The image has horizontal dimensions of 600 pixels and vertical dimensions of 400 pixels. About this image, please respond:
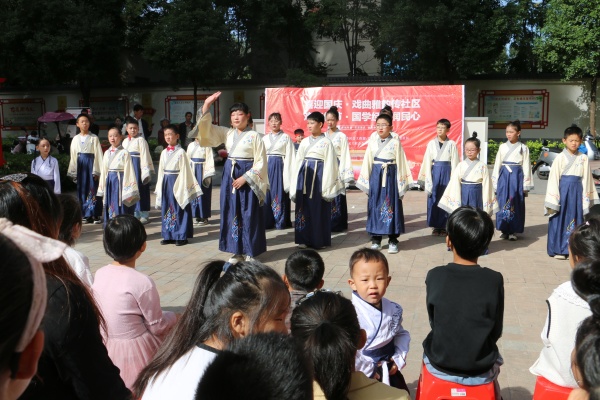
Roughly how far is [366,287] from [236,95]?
669 inches

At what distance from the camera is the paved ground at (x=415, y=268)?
3926 millimetres

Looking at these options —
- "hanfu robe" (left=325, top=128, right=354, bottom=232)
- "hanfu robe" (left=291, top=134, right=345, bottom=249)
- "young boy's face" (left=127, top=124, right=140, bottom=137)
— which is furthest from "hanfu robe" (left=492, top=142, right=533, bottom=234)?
"young boy's face" (left=127, top=124, right=140, bottom=137)

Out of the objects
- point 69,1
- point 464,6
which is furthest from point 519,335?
point 69,1

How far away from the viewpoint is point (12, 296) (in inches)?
33.6

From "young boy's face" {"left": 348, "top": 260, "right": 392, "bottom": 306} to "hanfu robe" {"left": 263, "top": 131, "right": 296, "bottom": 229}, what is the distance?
4.90 metres

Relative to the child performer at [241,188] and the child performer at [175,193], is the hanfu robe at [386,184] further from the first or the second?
the child performer at [175,193]

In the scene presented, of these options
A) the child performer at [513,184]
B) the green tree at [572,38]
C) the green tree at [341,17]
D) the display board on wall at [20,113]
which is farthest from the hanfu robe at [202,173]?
the display board on wall at [20,113]

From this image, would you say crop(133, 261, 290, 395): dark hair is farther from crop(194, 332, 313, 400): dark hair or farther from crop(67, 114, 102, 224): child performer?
crop(67, 114, 102, 224): child performer

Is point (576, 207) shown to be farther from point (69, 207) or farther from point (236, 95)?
point (236, 95)

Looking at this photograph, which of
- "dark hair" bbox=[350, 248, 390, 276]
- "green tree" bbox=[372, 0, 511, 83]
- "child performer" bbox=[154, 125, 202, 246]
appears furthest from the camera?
"green tree" bbox=[372, 0, 511, 83]

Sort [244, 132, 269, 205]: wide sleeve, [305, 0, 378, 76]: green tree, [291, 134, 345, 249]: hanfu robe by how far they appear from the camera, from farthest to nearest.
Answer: [305, 0, 378, 76]: green tree, [291, 134, 345, 249]: hanfu robe, [244, 132, 269, 205]: wide sleeve

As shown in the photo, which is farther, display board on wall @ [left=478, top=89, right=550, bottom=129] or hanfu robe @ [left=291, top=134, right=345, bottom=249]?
display board on wall @ [left=478, top=89, right=550, bottom=129]

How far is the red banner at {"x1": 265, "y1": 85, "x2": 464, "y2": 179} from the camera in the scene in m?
12.1

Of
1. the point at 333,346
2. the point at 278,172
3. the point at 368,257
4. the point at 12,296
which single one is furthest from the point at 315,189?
the point at 12,296
